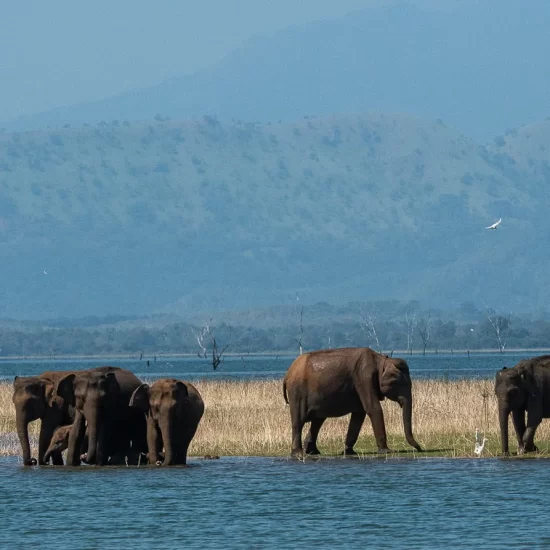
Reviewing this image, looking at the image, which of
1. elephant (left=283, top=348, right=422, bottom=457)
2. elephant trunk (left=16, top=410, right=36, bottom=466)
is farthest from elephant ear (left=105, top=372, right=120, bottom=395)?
elephant (left=283, top=348, right=422, bottom=457)

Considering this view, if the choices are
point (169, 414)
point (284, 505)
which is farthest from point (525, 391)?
point (169, 414)

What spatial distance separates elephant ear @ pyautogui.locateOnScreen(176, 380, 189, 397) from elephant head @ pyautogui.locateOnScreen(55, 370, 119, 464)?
49.1 inches

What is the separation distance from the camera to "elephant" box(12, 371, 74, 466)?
30828 millimetres

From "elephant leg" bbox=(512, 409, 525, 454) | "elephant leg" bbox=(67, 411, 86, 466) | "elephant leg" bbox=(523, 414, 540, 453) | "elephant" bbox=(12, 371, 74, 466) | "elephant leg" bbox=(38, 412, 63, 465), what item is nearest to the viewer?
"elephant leg" bbox=(67, 411, 86, 466)

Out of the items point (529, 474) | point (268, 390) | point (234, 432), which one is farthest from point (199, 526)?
point (268, 390)

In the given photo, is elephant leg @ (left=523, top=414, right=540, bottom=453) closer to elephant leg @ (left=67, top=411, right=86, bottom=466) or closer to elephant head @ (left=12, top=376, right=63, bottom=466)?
elephant leg @ (left=67, top=411, right=86, bottom=466)

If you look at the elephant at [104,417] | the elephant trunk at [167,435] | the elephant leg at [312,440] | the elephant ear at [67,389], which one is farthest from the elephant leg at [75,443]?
the elephant leg at [312,440]

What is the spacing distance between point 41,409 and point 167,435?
273cm

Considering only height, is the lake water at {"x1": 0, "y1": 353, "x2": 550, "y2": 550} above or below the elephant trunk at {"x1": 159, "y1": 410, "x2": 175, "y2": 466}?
below

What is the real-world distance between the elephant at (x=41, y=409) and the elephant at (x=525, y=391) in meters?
7.86

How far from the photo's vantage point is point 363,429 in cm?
3875

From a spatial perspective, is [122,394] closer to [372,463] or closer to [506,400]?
[372,463]

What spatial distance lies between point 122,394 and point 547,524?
9.38 m

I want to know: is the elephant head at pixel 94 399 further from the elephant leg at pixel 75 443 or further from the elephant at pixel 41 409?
the elephant at pixel 41 409
